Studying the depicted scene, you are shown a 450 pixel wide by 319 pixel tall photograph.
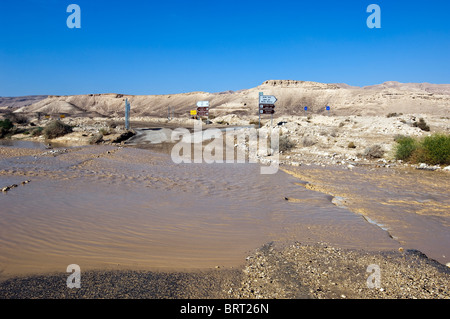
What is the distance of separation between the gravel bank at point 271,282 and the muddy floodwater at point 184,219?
13.6 inches

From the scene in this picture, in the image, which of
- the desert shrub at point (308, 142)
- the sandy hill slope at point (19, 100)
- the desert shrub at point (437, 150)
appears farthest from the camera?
the sandy hill slope at point (19, 100)

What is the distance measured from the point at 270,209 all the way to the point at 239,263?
304cm

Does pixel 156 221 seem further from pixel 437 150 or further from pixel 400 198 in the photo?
pixel 437 150

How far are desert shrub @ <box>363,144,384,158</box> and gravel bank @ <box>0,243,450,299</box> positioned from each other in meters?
13.5

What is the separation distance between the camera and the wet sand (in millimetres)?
4504

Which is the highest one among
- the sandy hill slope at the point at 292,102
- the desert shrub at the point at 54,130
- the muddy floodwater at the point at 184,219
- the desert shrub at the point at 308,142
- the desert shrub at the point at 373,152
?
the sandy hill slope at the point at 292,102

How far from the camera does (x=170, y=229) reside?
19.4 ft

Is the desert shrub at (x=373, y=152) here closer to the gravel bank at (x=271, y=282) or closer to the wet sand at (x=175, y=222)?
the wet sand at (x=175, y=222)

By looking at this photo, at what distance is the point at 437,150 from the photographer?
1448 cm

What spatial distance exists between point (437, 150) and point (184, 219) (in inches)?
528

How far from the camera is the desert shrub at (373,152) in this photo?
55.6ft

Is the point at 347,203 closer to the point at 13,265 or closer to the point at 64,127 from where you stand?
the point at 13,265

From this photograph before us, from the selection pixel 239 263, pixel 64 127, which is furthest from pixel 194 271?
pixel 64 127

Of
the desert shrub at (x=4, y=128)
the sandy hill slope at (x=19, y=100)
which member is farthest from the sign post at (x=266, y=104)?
the sandy hill slope at (x=19, y=100)
